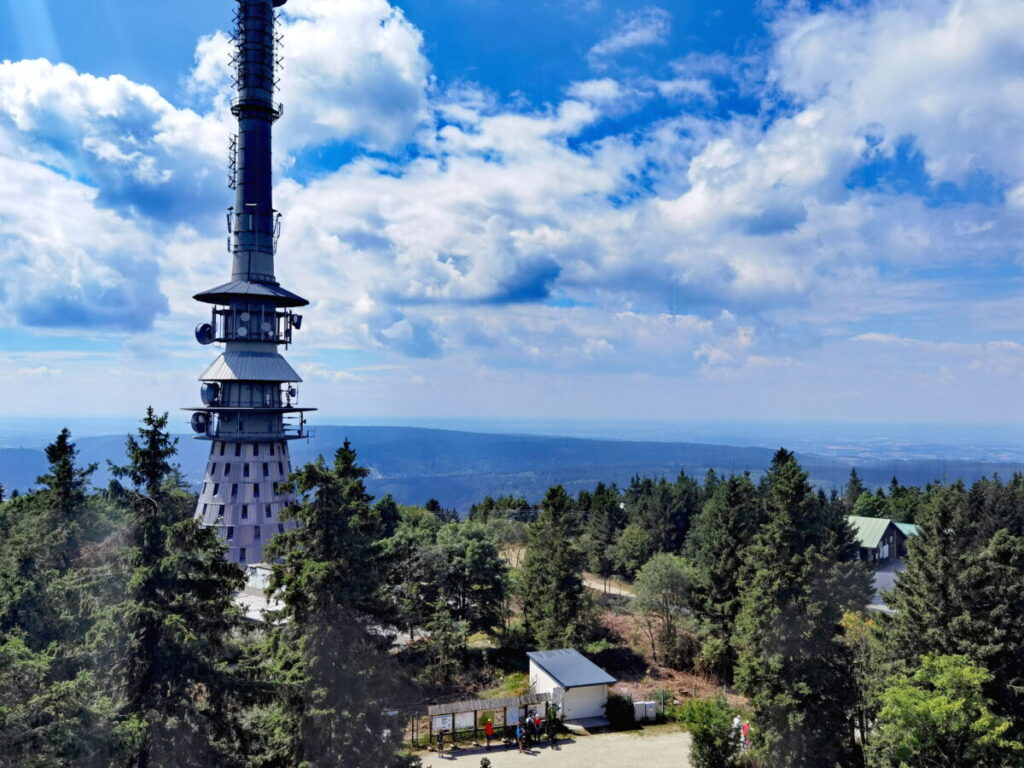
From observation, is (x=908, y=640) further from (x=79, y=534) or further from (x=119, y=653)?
(x=79, y=534)

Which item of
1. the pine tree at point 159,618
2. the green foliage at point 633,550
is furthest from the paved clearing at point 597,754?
the green foliage at point 633,550

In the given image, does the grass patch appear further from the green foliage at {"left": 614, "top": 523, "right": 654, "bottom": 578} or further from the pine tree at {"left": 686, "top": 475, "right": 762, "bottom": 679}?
the green foliage at {"left": 614, "top": 523, "right": 654, "bottom": 578}

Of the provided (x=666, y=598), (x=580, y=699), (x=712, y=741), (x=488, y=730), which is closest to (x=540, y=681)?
(x=580, y=699)

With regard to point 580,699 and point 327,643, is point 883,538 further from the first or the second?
point 327,643

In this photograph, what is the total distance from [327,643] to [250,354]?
43720 mm

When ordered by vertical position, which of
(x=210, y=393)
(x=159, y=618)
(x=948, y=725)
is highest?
(x=210, y=393)

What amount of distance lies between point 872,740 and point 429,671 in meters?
20.0

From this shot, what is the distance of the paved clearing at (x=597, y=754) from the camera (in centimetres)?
2767

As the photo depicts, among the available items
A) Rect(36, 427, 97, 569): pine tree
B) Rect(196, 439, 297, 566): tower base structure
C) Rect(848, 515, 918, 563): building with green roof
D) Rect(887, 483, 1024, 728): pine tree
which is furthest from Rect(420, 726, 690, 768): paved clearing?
Rect(848, 515, 918, 563): building with green roof

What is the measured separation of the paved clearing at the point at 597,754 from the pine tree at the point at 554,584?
25.8ft

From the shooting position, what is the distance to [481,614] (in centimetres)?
4019

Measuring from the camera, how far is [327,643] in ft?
64.2

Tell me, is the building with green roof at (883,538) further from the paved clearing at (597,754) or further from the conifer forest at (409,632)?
the paved clearing at (597,754)

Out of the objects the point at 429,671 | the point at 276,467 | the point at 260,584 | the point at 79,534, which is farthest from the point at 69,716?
the point at 276,467
